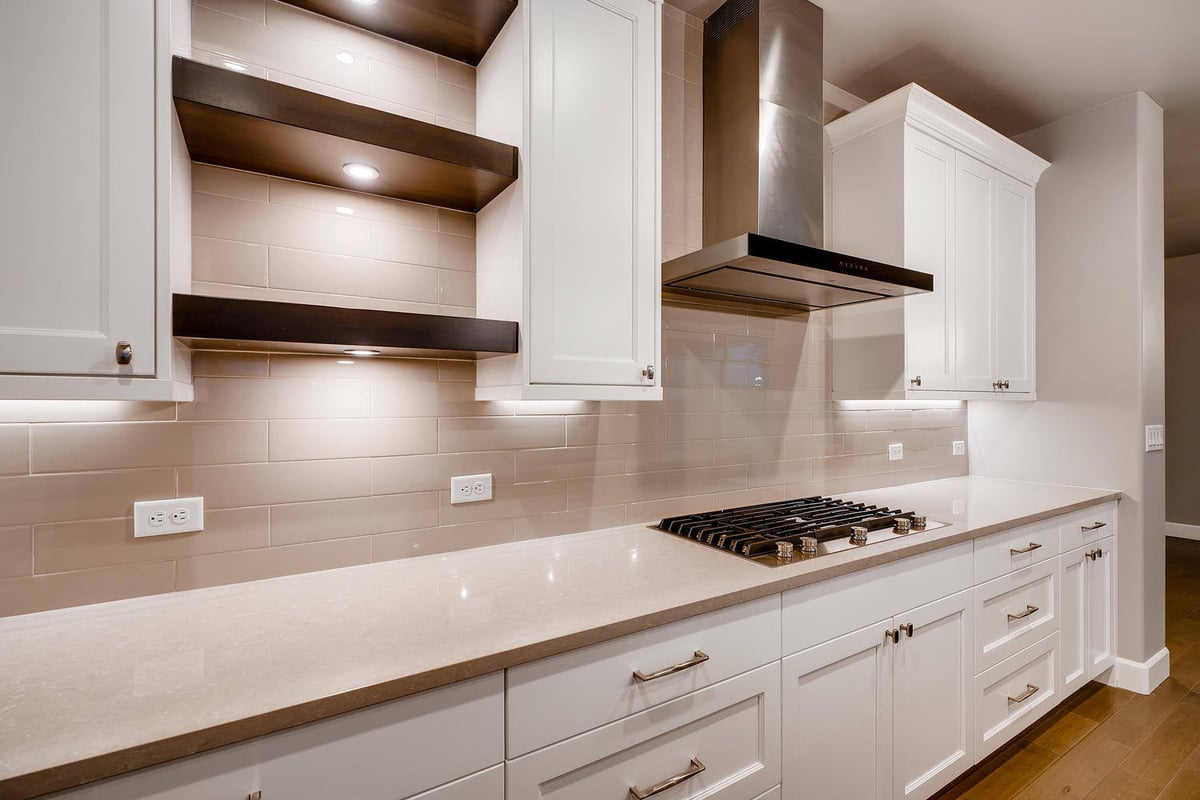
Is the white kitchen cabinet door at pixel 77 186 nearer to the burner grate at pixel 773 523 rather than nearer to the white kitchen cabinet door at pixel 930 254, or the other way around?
the burner grate at pixel 773 523

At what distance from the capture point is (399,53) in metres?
1.54

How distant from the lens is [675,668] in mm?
1210

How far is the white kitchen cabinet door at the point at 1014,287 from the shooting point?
106 inches

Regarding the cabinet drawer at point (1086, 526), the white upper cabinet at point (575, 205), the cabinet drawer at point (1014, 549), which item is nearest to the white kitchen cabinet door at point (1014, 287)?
the cabinet drawer at point (1086, 526)

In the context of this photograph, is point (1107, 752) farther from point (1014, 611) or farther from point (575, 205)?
point (575, 205)

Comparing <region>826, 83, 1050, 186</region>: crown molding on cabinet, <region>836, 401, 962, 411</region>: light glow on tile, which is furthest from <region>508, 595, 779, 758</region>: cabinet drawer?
<region>826, 83, 1050, 186</region>: crown molding on cabinet

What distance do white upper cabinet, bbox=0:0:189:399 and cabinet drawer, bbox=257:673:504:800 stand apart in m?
0.67

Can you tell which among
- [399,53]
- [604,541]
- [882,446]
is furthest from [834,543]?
[399,53]

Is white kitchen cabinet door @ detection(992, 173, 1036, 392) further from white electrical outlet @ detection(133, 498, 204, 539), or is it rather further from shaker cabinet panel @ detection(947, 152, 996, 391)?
white electrical outlet @ detection(133, 498, 204, 539)

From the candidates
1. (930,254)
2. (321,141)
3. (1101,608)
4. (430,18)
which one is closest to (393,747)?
(321,141)

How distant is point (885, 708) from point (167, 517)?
1.99 m

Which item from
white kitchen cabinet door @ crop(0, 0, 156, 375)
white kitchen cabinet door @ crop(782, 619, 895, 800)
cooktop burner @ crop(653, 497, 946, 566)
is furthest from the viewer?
cooktop burner @ crop(653, 497, 946, 566)

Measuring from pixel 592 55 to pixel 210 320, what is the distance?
1.18 meters

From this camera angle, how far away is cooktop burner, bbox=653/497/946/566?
160 centimetres
